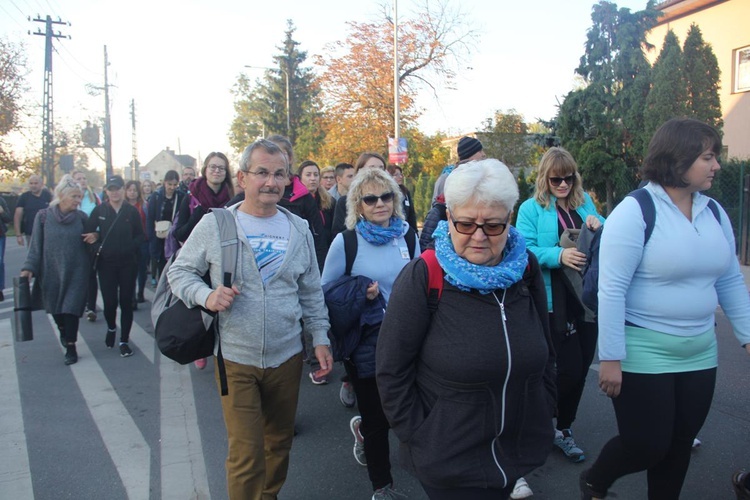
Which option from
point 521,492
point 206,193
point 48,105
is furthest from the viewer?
point 48,105

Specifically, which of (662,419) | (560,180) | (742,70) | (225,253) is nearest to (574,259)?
(560,180)

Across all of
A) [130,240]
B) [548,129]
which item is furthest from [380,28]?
[130,240]

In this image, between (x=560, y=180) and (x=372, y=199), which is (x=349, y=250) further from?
(x=560, y=180)

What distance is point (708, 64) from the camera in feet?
51.5

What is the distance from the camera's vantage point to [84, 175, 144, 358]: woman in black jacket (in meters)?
6.54

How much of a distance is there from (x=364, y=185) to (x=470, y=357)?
1777mm

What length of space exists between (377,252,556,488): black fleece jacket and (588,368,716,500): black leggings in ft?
2.49

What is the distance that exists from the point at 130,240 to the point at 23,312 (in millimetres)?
1443

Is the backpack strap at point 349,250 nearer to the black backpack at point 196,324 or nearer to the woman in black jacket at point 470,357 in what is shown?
the black backpack at point 196,324

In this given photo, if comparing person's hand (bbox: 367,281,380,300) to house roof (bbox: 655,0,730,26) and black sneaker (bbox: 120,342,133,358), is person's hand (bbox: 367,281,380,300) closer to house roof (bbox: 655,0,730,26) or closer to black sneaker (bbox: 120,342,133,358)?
black sneaker (bbox: 120,342,133,358)

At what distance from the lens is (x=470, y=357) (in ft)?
6.44

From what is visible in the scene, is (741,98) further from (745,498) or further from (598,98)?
(745,498)

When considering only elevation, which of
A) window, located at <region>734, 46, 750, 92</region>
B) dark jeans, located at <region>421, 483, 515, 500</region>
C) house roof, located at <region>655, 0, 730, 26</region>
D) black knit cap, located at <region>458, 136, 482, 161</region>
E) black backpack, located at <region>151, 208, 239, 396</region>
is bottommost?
dark jeans, located at <region>421, 483, 515, 500</region>

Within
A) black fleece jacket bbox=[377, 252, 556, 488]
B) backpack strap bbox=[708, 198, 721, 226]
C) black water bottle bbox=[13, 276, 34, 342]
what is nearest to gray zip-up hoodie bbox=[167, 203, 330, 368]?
black fleece jacket bbox=[377, 252, 556, 488]
